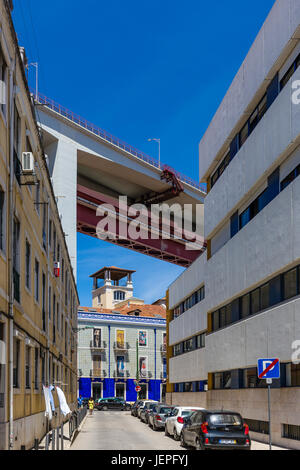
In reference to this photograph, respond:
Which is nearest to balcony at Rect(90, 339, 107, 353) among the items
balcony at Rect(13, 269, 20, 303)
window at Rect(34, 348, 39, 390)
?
window at Rect(34, 348, 39, 390)

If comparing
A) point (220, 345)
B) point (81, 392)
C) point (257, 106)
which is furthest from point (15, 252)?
point (81, 392)

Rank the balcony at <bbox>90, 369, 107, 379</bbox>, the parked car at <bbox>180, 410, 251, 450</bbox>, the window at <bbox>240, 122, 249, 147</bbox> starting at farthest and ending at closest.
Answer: the balcony at <bbox>90, 369, 107, 379</bbox>, the window at <bbox>240, 122, 249, 147</bbox>, the parked car at <bbox>180, 410, 251, 450</bbox>

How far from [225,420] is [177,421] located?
22.3ft

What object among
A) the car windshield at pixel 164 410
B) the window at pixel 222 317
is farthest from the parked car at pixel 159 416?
the window at pixel 222 317

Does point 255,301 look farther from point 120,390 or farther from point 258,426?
point 120,390

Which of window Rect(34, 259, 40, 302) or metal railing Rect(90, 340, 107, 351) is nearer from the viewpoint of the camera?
window Rect(34, 259, 40, 302)

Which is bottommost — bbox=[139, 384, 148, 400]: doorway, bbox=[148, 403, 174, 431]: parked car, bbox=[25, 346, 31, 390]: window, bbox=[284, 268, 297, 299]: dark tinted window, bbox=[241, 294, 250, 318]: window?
bbox=[139, 384, 148, 400]: doorway

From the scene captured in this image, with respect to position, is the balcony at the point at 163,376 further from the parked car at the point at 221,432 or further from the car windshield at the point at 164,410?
the parked car at the point at 221,432

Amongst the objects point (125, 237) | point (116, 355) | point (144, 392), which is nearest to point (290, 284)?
point (125, 237)

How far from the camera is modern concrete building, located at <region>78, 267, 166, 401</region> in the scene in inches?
3007

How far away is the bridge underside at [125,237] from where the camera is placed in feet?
189

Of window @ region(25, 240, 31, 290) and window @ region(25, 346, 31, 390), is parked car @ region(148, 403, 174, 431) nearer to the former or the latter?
window @ region(25, 346, 31, 390)

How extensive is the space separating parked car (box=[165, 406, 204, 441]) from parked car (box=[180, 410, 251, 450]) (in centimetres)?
551

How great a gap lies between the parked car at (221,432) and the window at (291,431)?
226 cm
